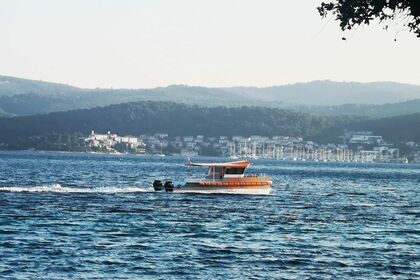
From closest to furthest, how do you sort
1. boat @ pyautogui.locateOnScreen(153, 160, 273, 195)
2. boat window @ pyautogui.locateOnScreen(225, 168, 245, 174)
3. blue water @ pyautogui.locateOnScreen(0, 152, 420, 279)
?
blue water @ pyautogui.locateOnScreen(0, 152, 420, 279) → boat @ pyautogui.locateOnScreen(153, 160, 273, 195) → boat window @ pyautogui.locateOnScreen(225, 168, 245, 174)

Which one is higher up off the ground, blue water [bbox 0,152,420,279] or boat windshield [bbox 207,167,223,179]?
boat windshield [bbox 207,167,223,179]

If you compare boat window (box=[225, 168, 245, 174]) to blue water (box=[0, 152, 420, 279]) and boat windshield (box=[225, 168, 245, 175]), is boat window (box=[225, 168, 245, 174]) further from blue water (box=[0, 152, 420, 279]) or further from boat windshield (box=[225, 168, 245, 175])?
blue water (box=[0, 152, 420, 279])

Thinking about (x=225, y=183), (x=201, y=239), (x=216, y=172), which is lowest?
(x=201, y=239)

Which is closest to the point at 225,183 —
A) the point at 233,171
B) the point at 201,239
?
the point at 233,171

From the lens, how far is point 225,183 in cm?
9875

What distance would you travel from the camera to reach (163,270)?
4175cm

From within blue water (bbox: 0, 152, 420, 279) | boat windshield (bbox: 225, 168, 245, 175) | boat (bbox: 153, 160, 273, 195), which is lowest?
blue water (bbox: 0, 152, 420, 279)

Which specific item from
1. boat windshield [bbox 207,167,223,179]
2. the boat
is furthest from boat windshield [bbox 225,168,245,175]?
boat windshield [bbox 207,167,223,179]

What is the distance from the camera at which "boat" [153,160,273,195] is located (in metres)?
98.3

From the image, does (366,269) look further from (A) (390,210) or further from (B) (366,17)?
(A) (390,210)

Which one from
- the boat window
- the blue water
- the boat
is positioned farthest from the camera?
the boat window

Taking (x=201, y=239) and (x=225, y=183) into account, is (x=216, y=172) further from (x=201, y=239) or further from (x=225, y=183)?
(x=201, y=239)

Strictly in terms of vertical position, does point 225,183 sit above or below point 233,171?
below

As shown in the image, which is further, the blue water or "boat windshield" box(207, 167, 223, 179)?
"boat windshield" box(207, 167, 223, 179)
